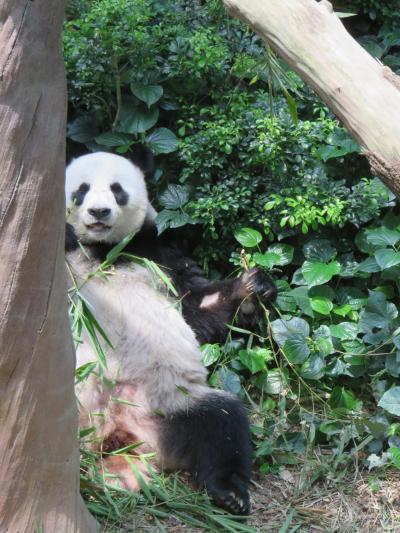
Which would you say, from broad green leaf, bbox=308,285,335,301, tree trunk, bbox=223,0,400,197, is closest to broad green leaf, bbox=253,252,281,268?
broad green leaf, bbox=308,285,335,301

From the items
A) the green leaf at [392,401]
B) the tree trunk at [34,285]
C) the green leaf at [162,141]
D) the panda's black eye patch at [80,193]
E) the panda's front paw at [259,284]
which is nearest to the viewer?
the tree trunk at [34,285]

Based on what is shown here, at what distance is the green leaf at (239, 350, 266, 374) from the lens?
4414 mm

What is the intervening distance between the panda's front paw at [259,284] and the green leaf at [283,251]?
20cm

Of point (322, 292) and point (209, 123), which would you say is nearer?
point (322, 292)

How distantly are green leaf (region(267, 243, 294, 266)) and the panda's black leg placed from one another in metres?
1.08

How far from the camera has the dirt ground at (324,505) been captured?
3721 millimetres

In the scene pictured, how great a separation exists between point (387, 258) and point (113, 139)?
1785 mm

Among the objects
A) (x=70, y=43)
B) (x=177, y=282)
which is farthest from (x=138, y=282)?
(x=70, y=43)

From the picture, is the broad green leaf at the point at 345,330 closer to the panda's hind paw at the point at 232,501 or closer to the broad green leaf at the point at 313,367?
the broad green leaf at the point at 313,367

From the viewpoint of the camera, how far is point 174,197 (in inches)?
194

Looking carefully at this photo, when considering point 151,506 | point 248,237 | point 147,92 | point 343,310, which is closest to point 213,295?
point 248,237

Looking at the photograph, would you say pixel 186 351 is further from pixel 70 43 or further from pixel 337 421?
pixel 70 43

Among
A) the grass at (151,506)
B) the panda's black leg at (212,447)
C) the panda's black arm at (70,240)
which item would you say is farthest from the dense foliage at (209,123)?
the grass at (151,506)

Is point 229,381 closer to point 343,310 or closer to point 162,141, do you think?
point 343,310
